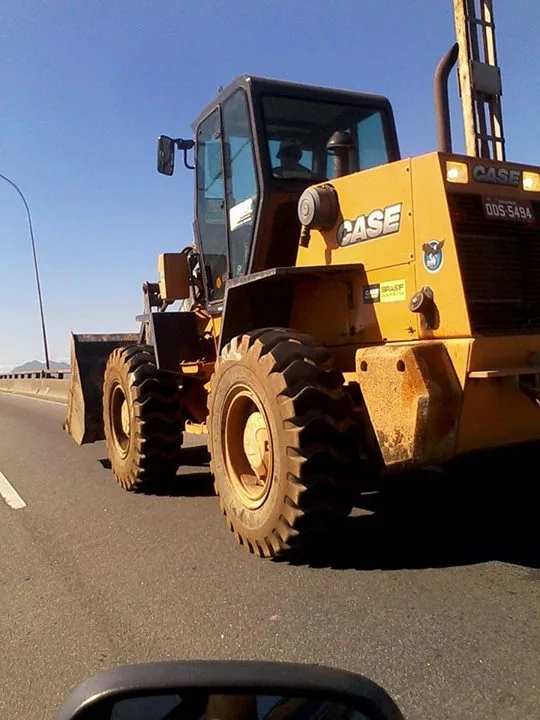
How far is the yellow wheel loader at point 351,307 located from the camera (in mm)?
3871

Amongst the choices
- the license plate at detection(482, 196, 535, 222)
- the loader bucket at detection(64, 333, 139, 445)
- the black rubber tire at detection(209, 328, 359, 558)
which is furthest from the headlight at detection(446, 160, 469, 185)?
the loader bucket at detection(64, 333, 139, 445)

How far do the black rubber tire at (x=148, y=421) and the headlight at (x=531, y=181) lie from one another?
373 centimetres

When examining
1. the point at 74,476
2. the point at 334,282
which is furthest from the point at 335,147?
the point at 74,476

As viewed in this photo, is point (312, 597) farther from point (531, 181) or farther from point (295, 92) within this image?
point (295, 92)

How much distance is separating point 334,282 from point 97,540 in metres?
2.63

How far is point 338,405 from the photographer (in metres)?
4.11

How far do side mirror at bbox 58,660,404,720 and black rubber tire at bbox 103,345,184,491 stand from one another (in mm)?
5136

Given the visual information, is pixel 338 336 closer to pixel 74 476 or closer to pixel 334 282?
pixel 334 282

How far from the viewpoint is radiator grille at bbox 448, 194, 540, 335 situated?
157 inches

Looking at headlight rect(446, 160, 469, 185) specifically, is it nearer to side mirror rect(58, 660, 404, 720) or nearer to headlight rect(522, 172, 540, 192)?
headlight rect(522, 172, 540, 192)

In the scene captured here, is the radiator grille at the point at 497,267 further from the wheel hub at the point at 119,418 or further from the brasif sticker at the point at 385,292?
the wheel hub at the point at 119,418

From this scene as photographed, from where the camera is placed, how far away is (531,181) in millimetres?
4359

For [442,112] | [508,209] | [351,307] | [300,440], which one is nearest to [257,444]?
[300,440]

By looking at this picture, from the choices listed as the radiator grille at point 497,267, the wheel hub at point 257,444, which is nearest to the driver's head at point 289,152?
the radiator grille at point 497,267
